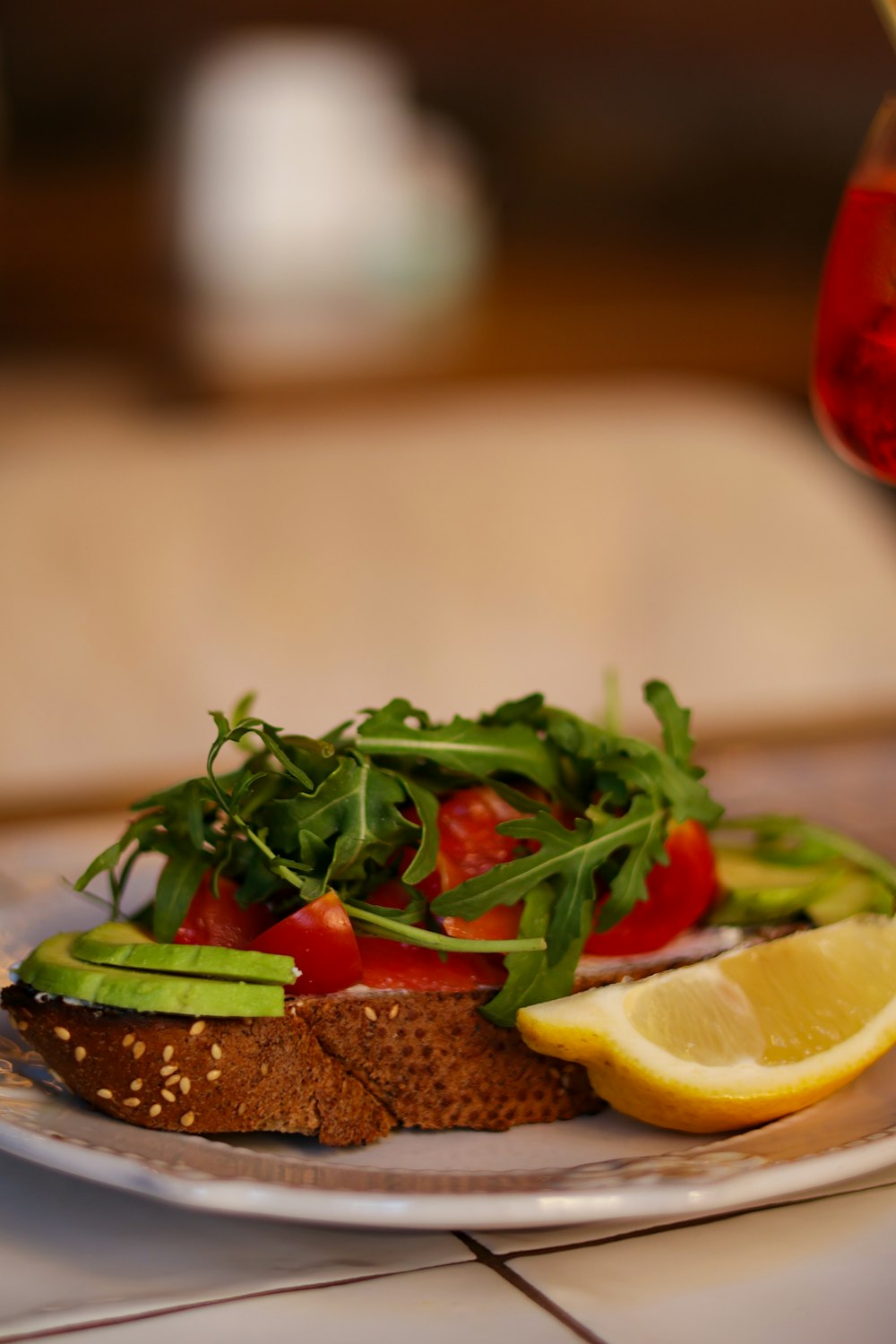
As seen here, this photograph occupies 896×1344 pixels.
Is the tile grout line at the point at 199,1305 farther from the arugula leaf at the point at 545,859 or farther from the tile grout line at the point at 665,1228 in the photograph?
the arugula leaf at the point at 545,859

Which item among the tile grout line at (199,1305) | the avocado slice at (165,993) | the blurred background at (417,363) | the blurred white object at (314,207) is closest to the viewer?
the tile grout line at (199,1305)

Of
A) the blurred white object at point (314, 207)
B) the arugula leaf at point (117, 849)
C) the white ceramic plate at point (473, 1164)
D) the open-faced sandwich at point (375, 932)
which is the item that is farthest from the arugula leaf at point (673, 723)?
the blurred white object at point (314, 207)

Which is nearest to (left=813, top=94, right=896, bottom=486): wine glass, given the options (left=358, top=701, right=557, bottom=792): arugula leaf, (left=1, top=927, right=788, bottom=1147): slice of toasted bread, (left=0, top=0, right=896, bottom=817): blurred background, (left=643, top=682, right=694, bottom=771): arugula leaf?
(left=643, top=682, right=694, bottom=771): arugula leaf

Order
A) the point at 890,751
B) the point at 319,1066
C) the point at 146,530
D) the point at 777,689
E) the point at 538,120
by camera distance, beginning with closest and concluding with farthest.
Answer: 1. the point at 319,1066
2. the point at 890,751
3. the point at 777,689
4. the point at 146,530
5. the point at 538,120

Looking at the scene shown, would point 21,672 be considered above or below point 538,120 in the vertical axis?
below

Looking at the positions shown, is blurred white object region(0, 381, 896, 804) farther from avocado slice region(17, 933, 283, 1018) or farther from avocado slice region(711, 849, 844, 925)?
avocado slice region(17, 933, 283, 1018)

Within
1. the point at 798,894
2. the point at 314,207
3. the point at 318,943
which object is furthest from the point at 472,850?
the point at 314,207

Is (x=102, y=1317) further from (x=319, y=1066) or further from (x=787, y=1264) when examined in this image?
(x=787, y=1264)

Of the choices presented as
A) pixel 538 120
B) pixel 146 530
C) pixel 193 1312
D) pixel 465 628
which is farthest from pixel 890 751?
pixel 538 120
